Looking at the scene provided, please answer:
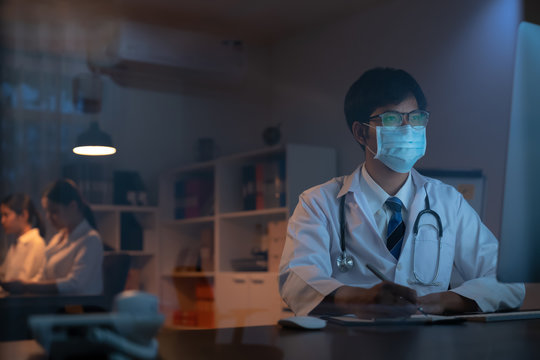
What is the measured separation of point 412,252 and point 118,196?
0.82 metres

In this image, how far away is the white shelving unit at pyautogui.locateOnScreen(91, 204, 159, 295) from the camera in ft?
4.51

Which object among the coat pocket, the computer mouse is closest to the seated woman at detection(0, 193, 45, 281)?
the computer mouse

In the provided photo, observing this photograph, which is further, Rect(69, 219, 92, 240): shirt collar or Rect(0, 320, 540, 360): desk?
Rect(69, 219, 92, 240): shirt collar

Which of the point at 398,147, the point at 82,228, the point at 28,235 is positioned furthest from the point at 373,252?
the point at 28,235

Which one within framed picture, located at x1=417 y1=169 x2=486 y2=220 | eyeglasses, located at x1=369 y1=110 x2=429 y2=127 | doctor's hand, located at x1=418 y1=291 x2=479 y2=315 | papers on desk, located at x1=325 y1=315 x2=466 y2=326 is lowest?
doctor's hand, located at x1=418 y1=291 x2=479 y2=315

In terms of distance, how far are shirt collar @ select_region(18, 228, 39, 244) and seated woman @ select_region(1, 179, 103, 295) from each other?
0.05 metres

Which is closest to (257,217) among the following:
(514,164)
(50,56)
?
(50,56)

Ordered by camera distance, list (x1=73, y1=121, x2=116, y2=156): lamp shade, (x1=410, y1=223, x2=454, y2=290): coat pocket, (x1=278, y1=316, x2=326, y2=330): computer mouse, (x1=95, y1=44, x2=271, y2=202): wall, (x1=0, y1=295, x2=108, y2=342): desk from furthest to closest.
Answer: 1. (x1=410, y1=223, x2=454, y2=290): coat pocket
2. (x1=95, y1=44, x2=271, y2=202): wall
3. (x1=73, y1=121, x2=116, y2=156): lamp shade
4. (x1=0, y1=295, x2=108, y2=342): desk
5. (x1=278, y1=316, x2=326, y2=330): computer mouse

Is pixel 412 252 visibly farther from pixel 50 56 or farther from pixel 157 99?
pixel 50 56

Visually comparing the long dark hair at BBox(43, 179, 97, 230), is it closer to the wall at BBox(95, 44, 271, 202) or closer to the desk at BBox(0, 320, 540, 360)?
the wall at BBox(95, 44, 271, 202)

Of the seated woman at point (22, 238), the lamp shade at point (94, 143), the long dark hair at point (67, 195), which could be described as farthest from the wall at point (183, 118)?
the seated woman at point (22, 238)

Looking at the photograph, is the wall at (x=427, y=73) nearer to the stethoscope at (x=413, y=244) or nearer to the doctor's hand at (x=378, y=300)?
the stethoscope at (x=413, y=244)

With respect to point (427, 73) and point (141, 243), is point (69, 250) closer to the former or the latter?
point (141, 243)

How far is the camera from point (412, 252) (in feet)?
5.14
